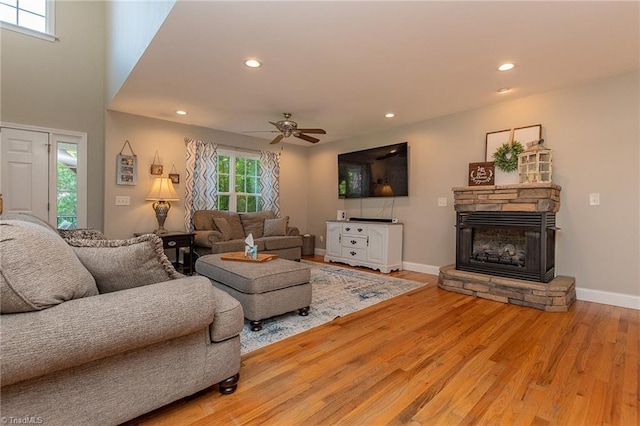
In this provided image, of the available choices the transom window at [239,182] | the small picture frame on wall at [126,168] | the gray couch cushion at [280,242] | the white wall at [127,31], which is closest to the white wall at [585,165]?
the gray couch cushion at [280,242]

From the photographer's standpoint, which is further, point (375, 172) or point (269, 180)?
point (269, 180)

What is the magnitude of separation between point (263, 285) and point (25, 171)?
150 inches

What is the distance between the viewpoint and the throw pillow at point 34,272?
3.54 ft

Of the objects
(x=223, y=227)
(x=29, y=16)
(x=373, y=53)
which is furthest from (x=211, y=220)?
(x=373, y=53)

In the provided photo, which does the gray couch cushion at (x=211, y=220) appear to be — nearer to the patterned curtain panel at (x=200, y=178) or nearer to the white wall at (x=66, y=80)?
the patterned curtain panel at (x=200, y=178)

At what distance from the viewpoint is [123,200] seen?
456cm

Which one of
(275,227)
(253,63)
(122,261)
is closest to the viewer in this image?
(122,261)

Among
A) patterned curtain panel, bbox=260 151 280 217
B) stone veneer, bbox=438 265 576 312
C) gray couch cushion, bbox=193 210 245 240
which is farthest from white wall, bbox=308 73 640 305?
gray couch cushion, bbox=193 210 245 240

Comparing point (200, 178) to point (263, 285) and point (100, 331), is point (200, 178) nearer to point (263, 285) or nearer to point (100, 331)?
point (263, 285)

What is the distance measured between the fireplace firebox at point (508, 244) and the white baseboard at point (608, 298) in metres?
0.33

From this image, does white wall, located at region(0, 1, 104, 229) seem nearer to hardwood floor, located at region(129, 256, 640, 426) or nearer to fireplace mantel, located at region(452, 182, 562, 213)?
hardwood floor, located at region(129, 256, 640, 426)

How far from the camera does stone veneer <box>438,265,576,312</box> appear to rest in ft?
10.0

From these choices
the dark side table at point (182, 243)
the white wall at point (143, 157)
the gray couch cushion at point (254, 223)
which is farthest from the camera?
the gray couch cushion at point (254, 223)

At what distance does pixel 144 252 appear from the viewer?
1.50 m
